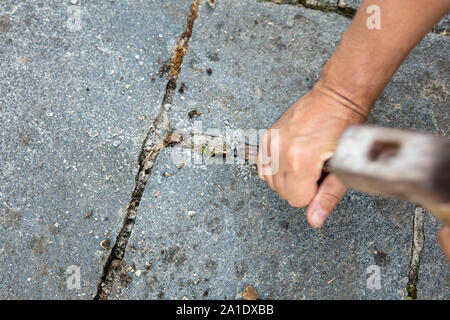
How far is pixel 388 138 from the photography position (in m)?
0.64

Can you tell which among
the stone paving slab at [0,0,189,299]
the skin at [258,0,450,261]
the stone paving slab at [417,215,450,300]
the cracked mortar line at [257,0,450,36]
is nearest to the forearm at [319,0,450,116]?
the skin at [258,0,450,261]

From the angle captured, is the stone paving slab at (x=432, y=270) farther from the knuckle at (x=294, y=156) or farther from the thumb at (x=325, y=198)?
the knuckle at (x=294, y=156)

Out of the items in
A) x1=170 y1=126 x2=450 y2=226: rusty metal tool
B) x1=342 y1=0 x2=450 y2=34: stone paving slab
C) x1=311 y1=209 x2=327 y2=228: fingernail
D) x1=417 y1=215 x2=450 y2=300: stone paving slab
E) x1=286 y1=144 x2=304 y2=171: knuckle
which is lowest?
x1=417 y1=215 x2=450 y2=300: stone paving slab

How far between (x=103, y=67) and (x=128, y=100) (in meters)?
0.19

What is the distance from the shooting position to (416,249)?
162 centimetres

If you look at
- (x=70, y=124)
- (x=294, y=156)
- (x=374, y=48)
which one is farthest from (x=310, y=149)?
(x=70, y=124)

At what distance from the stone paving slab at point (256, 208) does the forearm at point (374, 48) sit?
0.34 meters

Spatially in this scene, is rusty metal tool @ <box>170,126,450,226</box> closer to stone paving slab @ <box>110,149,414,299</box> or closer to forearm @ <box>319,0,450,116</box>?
forearm @ <box>319,0,450,116</box>

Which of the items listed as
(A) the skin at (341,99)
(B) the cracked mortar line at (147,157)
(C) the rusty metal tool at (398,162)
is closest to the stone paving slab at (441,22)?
(A) the skin at (341,99)

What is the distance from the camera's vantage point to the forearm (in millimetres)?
1263

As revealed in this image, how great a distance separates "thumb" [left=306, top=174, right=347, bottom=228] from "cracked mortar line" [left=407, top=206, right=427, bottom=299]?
49cm

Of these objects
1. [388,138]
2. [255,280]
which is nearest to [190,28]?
[255,280]

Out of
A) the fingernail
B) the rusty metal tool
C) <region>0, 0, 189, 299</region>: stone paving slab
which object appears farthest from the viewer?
<region>0, 0, 189, 299</region>: stone paving slab
